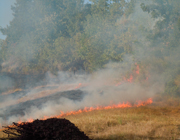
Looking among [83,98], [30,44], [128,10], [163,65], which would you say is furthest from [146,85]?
[30,44]

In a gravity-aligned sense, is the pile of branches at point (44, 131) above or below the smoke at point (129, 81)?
below

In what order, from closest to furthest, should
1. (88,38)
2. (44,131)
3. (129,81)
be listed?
(44,131) < (129,81) < (88,38)

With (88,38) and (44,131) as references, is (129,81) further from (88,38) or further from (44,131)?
(44,131)

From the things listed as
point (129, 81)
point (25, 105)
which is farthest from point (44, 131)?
point (129, 81)

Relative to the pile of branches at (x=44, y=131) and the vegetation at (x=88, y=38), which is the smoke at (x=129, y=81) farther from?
the pile of branches at (x=44, y=131)

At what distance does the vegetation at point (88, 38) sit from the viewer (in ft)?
66.8

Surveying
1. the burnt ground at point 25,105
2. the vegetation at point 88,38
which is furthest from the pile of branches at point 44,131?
the burnt ground at point 25,105

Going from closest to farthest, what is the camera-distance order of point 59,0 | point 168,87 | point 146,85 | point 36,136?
point 36,136 < point 168,87 < point 146,85 < point 59,0

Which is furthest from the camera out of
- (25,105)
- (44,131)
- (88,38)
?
(88,38)

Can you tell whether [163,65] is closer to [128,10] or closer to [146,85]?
[146,85]

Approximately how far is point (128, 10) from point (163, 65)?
1545 cm

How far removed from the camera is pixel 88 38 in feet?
123

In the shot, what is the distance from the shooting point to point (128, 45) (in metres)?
29.3

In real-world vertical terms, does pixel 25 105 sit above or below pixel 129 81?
below
